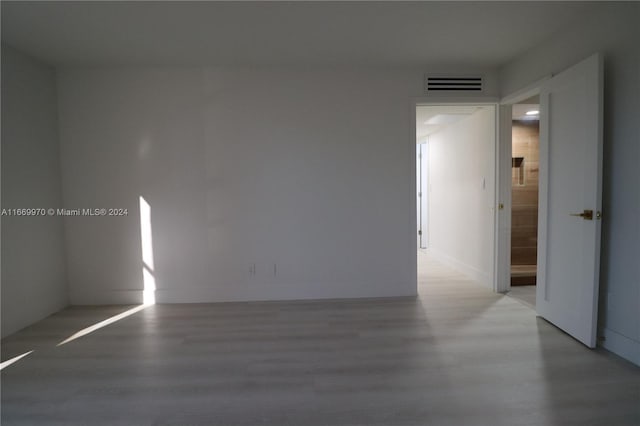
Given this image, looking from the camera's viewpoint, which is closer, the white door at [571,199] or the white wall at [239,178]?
the white door at [571,199]

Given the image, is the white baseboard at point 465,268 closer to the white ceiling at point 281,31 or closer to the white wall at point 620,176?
the white wall at point 620,176

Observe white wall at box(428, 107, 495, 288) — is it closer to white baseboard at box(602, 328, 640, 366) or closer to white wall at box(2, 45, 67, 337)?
white baseboard at box(602, 328, 640, 366)


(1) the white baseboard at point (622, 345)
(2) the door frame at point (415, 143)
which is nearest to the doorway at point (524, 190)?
(2) the door frame at point (415, 143)

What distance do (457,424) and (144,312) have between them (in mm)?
3129

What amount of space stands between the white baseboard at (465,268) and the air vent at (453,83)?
7.45ft

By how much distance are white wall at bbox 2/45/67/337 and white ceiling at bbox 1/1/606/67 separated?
0.33m

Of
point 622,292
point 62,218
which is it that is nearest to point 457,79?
point 622,292

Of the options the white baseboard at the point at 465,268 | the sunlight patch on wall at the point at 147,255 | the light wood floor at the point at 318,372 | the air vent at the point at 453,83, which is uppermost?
the air vent at the point at 453,83

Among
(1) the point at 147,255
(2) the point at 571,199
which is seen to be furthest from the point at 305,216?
(2) the point at 571,199

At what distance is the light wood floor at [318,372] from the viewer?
5.93 feet

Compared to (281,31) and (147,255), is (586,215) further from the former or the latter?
(147,255)

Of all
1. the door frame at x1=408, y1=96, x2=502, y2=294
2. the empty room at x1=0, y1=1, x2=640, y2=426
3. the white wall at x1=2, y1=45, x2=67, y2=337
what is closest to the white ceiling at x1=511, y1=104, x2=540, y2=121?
the empty room at x1=0, y1=1, x2=640, y2=426

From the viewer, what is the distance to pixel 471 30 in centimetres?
288


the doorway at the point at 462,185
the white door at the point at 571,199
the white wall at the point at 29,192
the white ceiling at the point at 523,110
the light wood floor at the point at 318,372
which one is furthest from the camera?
the white ceiling at the point at 523,110
